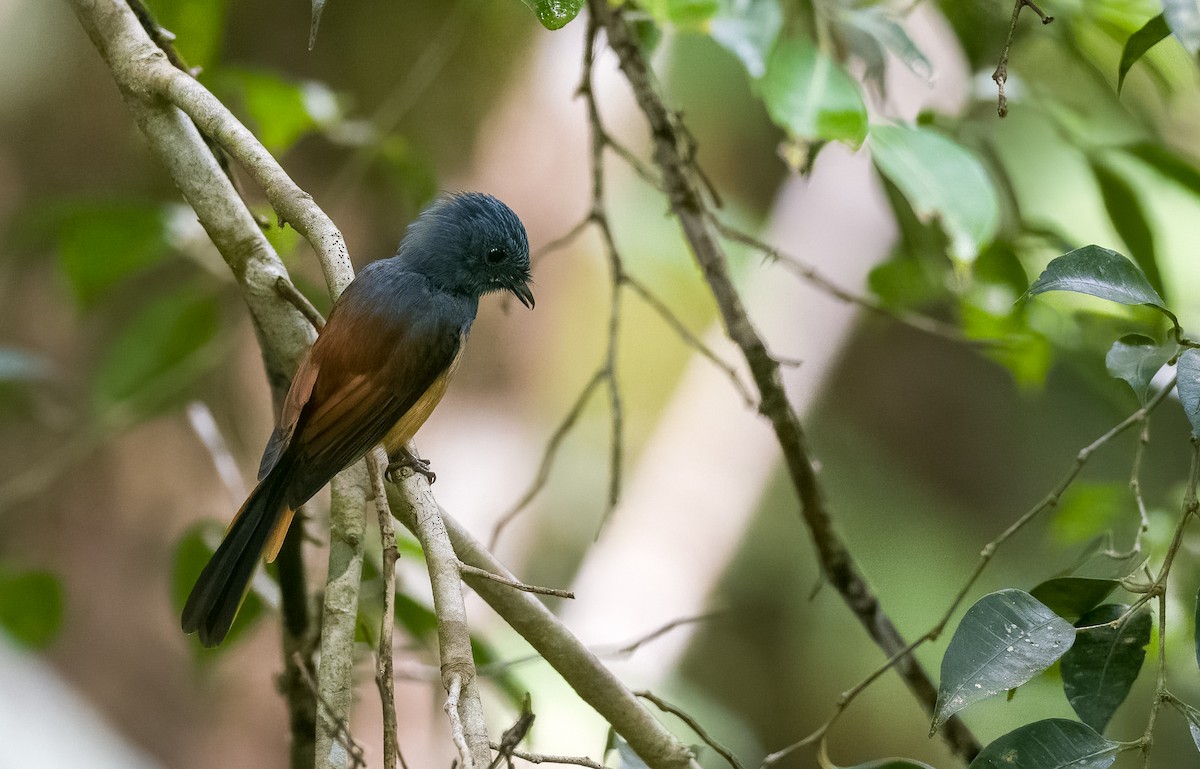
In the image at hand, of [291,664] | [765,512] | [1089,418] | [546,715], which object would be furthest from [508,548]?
[1089,418]

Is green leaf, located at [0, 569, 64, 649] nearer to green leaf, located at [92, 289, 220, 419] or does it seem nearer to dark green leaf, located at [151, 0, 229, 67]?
green leaf, located at [92, 289, 220, 419]

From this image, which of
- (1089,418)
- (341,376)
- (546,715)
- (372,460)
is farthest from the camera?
(1089,418)

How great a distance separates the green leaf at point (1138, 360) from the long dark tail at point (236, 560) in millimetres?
1248

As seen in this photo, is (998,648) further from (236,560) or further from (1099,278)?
(236,560)

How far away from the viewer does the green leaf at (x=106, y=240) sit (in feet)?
7.67

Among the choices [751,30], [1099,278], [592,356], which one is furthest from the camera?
[592,356]

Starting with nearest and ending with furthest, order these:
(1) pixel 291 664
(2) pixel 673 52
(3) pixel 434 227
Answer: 1. (1) pixel 291 664
2. (3) pixel 434 227
3. (2) pixel 673 52

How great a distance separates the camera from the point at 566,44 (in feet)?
13.1

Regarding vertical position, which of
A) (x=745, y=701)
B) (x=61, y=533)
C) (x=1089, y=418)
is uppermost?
(x=61, y=533)

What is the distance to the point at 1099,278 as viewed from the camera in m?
1.26

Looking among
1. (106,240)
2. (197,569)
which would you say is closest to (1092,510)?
(197,569)

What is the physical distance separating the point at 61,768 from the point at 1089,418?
4521 millimetres

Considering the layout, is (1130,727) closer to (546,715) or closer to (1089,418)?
(1089,418)

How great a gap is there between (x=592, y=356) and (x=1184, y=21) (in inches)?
126
